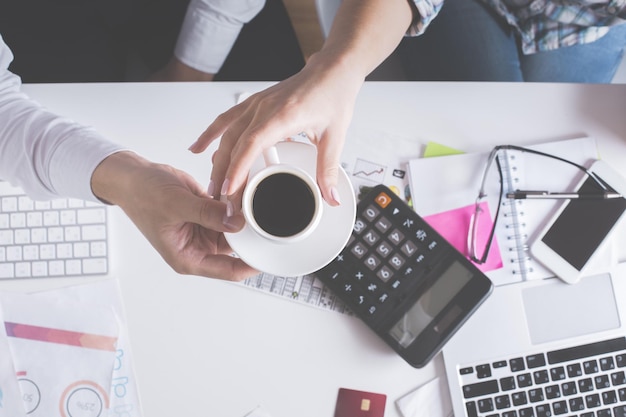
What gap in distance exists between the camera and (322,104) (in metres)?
0.62

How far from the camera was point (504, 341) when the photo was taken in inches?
30.7

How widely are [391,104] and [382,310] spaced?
Result: 0.99 feet

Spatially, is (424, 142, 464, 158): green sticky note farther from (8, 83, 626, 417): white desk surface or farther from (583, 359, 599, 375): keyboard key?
(583, 359, 599, 375): keyboard key

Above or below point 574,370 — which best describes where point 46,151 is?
above

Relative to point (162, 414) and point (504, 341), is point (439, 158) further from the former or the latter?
point (162, 414)

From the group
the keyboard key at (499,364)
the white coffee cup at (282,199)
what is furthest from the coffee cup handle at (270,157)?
the keyboard key at (499,364)

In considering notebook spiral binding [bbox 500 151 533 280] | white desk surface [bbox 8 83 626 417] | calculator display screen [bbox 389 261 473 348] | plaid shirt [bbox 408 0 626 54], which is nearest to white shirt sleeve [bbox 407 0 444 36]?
plaid shirt [bbox 408 0 626 54]

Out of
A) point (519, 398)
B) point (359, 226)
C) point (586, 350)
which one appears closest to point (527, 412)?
point (519, 398)

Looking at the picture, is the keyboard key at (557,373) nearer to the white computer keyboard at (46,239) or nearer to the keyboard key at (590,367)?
the keyboard key at (590,367)

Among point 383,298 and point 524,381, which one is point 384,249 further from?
point 524,381

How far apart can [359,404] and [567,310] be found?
33cm

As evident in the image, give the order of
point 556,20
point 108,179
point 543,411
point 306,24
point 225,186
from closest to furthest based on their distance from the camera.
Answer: point 225,186 < point 108,179 < point 543,411 < point 556,20 < point 306,24

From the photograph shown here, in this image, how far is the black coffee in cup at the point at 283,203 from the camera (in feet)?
1.78

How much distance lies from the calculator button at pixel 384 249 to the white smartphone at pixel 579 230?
213mm
